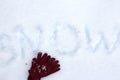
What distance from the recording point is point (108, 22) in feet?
3.10

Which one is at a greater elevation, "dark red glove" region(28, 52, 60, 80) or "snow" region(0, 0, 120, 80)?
"snow" region(0, 0, 120, 80)

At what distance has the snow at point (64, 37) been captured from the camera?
0.88 meters

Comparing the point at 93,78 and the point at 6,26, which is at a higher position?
the point at 6,26

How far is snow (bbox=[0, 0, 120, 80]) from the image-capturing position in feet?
2.89

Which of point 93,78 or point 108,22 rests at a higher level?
point 108,22

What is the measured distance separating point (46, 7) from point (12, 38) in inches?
5.8

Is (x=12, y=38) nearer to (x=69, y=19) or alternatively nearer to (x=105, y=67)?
(x=69, y=19)

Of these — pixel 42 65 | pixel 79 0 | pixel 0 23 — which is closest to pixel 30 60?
pixel 42 65

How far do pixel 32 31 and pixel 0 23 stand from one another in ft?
0.34

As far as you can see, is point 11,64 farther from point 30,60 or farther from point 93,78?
point 93,78

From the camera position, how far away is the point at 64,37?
91cm

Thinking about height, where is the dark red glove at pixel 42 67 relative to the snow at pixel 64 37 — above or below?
below

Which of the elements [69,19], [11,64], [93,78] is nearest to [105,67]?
[93,78]

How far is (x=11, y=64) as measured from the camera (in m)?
0.87
